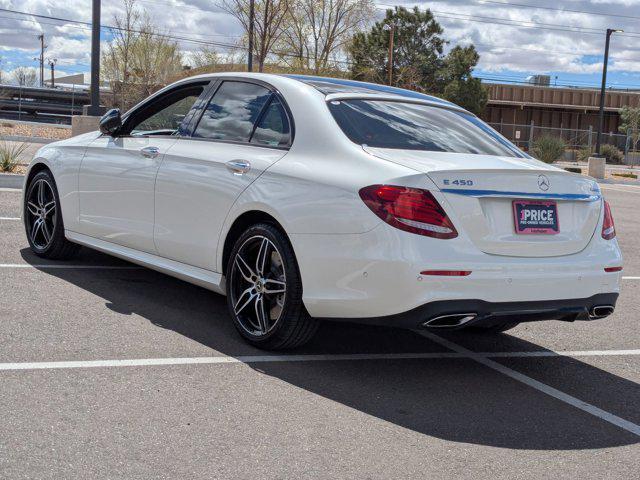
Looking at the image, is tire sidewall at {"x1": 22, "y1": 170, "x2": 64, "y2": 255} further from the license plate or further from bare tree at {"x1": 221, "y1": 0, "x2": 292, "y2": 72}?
bare tree at {"x1": 221, "y1": 0, "x2": 292, "y2": 72}

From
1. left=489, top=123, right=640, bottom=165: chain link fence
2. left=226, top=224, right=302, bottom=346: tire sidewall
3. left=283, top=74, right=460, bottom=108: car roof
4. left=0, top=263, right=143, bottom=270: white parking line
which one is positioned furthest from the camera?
left=489, top=123, right=640, bottom=165: chain link fence

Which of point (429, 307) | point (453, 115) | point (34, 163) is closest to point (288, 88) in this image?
point (453, 115)

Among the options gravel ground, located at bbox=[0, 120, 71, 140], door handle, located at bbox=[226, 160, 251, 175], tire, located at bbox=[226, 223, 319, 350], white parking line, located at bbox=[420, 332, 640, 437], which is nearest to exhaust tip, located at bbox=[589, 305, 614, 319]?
white parking line, located at bbox=[420, 332, 640, 437]

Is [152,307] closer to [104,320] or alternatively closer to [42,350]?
[104,320]

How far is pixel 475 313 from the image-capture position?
15.0ft

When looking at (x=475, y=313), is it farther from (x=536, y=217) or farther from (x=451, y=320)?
(x=536, y=217)

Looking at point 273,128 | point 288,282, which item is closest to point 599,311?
point 288,282

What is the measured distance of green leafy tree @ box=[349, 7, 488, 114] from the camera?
59.0 meters

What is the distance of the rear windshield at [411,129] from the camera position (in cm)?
516

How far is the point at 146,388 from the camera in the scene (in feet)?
14.5

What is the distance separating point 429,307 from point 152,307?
8.09 feet

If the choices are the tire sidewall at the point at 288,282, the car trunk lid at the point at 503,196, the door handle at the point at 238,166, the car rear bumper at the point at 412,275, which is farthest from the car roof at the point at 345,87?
the car rear bumper at the point at 412,275

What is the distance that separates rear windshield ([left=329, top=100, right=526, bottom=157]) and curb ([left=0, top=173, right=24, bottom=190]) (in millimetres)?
9183

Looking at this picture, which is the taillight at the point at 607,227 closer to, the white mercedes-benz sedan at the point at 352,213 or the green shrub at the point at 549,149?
the white mercedes-benz sedan at the point at 352,213
